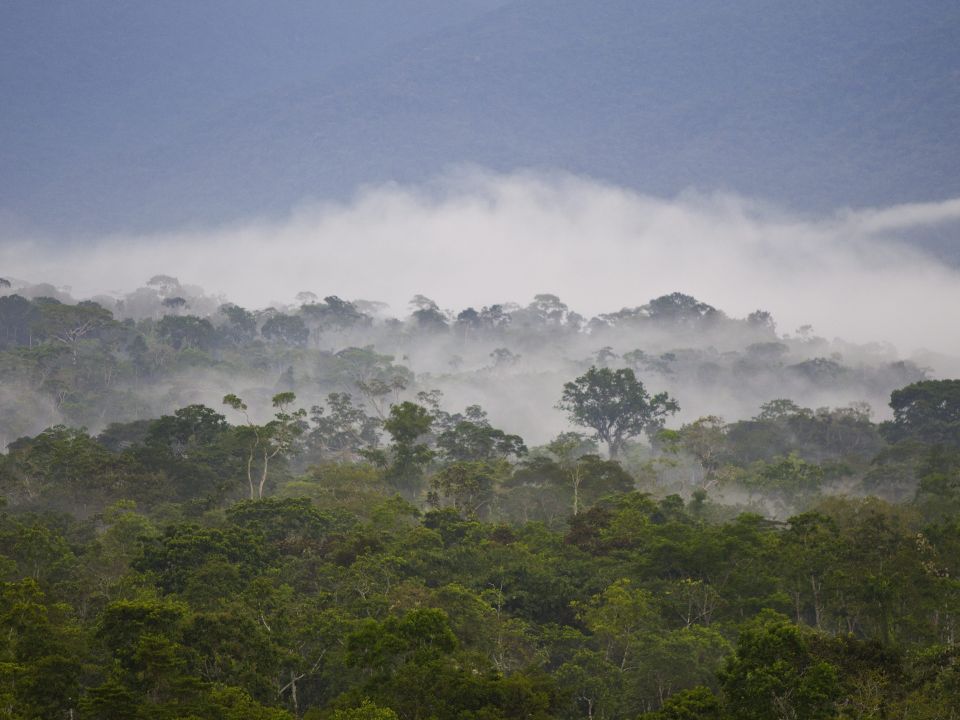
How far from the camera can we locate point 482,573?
33.8 metres

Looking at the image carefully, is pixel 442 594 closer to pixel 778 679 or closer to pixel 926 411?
pixel 778 679

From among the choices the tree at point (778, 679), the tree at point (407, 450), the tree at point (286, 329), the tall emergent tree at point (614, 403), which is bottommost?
the tree at point (778, 679)

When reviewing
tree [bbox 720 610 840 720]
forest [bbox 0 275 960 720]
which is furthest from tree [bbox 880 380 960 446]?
tree [bbox 720 610 840 720]

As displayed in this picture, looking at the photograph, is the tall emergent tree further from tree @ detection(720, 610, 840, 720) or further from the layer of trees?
tree @ detection(720, 610, 840, 720)

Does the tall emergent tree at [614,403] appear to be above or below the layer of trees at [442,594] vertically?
above

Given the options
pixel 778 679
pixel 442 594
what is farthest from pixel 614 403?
pixel 778 679

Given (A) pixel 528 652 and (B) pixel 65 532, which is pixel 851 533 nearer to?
(A) pixel 528 652

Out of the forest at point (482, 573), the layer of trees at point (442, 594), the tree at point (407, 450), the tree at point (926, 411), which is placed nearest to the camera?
the layer of trees at point (442, 594)

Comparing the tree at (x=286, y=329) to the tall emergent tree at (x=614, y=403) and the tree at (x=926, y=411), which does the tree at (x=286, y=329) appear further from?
the tree at (x=926, y=411)

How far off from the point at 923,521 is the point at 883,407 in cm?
7287

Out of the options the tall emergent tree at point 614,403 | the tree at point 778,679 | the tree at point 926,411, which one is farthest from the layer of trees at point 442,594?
the tall emergent tree at point 614,403

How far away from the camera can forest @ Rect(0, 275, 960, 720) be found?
860 inches

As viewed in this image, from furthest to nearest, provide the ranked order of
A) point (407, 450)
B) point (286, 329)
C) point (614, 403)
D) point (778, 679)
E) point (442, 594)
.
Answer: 1. point (286, 329)
2. point (614, 403)
3. point (407, 450)
4. point (442, 594)
5. point (778, 679)

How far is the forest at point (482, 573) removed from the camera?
21844mm
